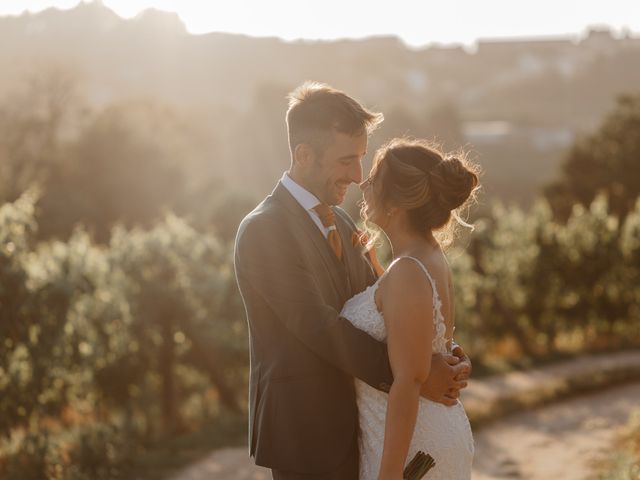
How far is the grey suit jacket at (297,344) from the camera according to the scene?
3088 mm

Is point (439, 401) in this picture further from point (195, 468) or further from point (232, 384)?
point (232, 384)

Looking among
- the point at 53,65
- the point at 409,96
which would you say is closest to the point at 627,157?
the point at 53,65

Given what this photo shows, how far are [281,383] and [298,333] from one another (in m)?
0.26

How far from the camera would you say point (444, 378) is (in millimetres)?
3125

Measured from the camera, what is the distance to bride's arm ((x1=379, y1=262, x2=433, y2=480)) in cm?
296

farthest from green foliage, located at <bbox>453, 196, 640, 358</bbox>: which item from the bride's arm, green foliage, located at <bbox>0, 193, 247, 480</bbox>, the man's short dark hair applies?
the bride's arm

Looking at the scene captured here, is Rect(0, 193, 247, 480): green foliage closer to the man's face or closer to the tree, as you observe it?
the man's face

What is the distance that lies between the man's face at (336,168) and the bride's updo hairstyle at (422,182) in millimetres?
214

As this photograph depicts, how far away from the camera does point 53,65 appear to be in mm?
41938

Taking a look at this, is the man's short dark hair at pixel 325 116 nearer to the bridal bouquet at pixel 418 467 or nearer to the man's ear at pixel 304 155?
the man's ear at pixel 304 155

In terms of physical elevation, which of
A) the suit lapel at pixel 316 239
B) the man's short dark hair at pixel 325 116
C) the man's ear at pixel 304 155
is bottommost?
the suit lapel at pixel 316 239

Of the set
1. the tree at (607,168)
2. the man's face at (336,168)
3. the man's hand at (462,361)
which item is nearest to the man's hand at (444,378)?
the man's hand at (462,361)

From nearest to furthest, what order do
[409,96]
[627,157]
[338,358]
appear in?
[338,358]
[627,157]
[409,96]

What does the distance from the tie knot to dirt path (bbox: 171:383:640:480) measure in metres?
5.31
